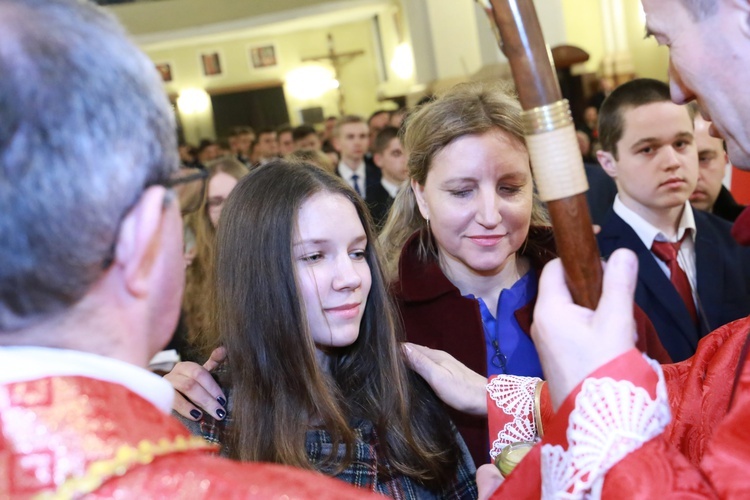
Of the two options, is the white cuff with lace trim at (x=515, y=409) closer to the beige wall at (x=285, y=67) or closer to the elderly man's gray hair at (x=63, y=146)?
the elderly man's gray hair at (x=63, y=146)

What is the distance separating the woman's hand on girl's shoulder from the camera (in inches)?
73.1

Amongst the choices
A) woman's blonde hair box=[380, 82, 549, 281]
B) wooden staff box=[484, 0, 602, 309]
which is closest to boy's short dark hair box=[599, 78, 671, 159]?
woman's blonde hair box=[380, 82, 549, 281]

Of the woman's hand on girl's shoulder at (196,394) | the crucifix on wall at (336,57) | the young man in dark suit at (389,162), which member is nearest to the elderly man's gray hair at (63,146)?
the woman's hand on girl's shoulder at (196,394)

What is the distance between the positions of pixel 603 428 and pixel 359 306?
0.95 m

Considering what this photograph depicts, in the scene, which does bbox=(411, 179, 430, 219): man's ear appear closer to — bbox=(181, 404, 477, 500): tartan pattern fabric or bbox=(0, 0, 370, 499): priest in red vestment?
bbox=(181, 404, 477, 500): tartan pattern fabric

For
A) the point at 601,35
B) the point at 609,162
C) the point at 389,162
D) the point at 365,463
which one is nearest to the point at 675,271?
the point at 609,162

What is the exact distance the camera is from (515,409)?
187 cm

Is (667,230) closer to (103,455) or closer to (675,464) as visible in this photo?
(675,464)

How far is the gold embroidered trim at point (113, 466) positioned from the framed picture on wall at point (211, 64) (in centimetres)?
1954

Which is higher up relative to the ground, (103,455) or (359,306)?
(103,455)

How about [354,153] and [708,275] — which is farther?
[354,153]

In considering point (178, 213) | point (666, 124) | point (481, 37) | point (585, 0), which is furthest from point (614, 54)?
point (178, 213)

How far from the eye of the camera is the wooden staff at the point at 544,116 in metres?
1.04

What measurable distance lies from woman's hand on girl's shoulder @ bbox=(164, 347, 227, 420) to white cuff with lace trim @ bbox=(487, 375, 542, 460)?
2.12 ft
